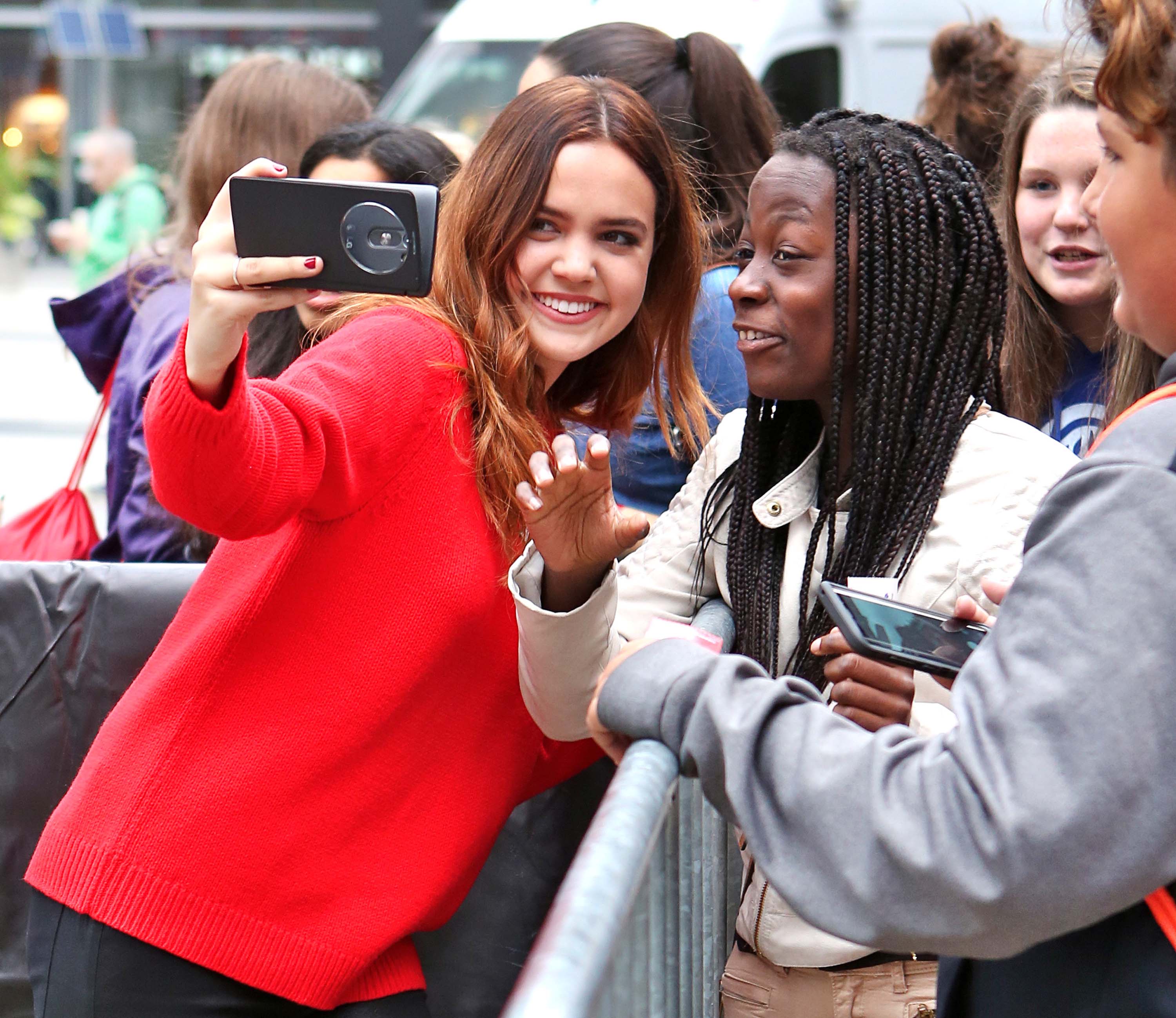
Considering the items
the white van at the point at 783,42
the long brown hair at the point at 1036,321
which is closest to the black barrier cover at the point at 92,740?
the long brown hair at the point at 1036,321

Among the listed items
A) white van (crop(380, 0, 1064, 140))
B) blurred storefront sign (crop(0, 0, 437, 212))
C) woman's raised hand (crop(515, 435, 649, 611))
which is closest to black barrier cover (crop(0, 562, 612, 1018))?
woman's raised hand (crop(515, 435, 649, 611))

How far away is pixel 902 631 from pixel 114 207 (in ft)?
29.2

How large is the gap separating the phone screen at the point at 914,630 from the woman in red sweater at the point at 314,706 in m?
0.49

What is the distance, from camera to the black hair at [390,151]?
10.6 feet

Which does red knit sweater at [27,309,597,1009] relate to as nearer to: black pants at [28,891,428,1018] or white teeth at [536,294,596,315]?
black pants at [28,891,428,1018]

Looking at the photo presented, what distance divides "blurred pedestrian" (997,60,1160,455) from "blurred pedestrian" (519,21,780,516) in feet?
2.14

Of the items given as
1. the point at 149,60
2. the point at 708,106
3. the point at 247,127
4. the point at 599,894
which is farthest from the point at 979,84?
the point at 149,60

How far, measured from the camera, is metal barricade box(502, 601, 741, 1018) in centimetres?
96

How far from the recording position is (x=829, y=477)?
2164mm

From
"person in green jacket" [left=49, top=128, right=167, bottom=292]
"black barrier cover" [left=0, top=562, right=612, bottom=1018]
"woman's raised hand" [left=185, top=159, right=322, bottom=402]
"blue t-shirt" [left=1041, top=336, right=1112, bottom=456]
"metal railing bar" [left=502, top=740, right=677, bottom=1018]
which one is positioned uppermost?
"woman's raised hand" [left=185, top=159, right=322, bottom=402]

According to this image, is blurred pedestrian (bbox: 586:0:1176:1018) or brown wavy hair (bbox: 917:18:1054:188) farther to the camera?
brown wavy hair (bbox: 917:18:1054:188)

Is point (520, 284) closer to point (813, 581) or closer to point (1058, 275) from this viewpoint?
point (813, 581)

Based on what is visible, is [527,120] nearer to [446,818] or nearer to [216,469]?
[216,469]

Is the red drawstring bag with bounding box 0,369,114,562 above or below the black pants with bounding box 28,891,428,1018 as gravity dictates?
below
